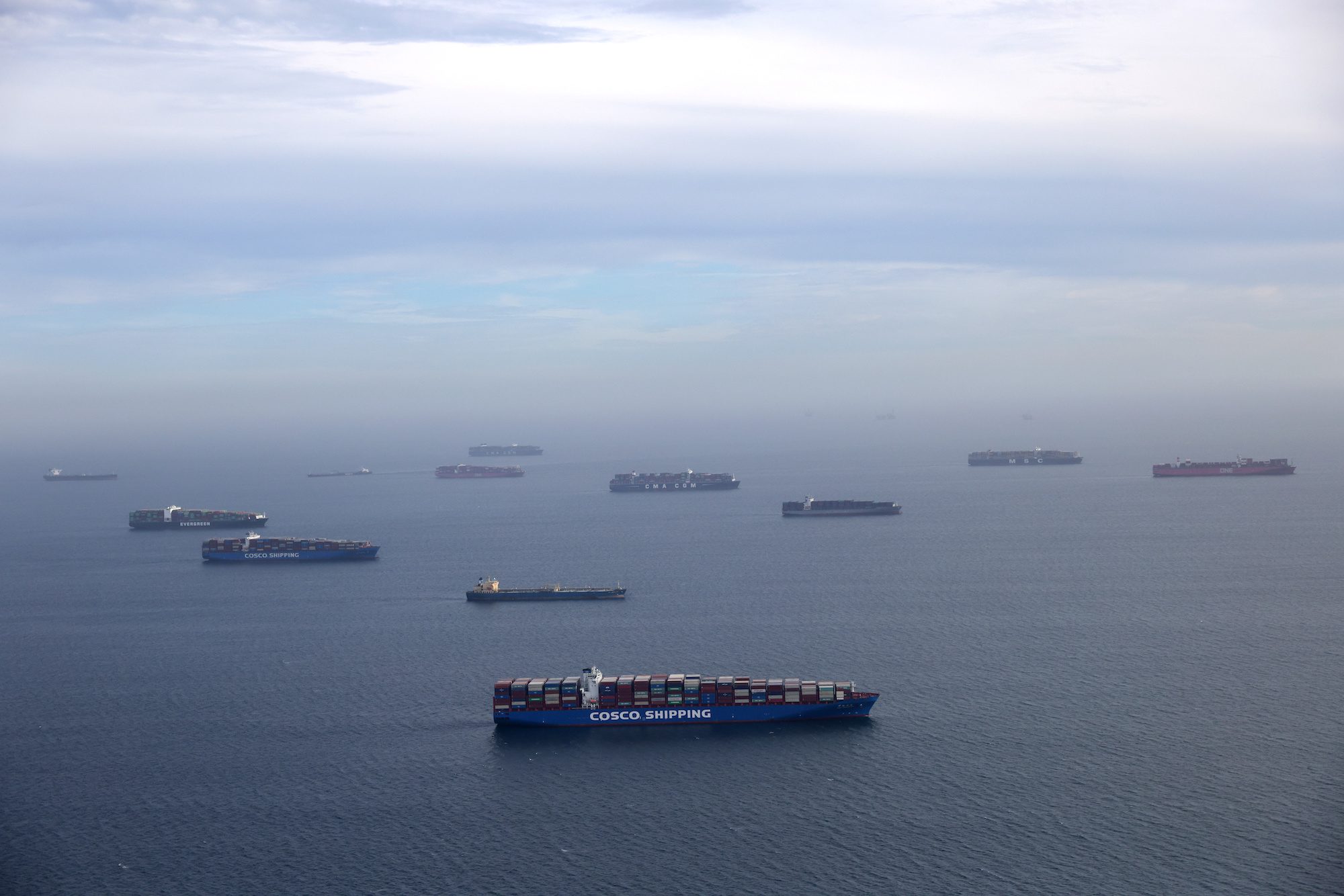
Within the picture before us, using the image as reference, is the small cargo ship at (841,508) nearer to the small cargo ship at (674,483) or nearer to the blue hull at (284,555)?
the small cargo ship at (674,483)

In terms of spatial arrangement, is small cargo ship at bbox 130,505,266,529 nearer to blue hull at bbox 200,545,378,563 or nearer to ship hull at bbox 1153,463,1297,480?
blue hull at bbox 200,545,378,563

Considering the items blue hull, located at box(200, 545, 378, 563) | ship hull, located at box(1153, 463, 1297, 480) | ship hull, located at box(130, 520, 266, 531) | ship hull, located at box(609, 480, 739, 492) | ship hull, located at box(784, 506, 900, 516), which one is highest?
ship hull, located at box(1153, 463, 1297, 480)

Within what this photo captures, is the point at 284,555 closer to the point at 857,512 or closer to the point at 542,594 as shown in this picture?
the point at 542,594

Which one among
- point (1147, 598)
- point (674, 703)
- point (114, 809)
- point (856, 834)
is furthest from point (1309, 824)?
point (114, 809)

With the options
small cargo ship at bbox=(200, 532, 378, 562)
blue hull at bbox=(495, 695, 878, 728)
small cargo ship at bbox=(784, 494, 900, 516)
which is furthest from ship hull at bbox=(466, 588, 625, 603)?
small cargo ship at bbox=(784, 494, 900, 516)

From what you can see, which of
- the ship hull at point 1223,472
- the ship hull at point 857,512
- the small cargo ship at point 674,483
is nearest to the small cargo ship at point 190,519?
the small cargo ship at point 674,483
